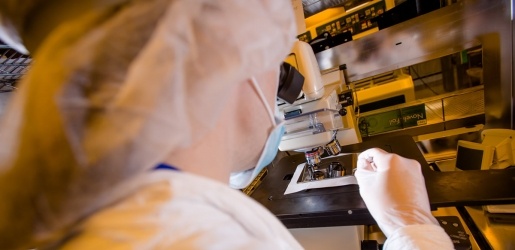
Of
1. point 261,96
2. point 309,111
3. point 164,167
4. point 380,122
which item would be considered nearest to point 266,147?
point 261,96

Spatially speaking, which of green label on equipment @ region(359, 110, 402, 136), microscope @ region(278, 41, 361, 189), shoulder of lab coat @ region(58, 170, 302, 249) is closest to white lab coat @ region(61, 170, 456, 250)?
shoulder of lab coat @ region(58, 170, 302, 249)

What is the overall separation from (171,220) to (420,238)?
63 centimetres

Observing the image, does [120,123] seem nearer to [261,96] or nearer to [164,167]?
[164,167]

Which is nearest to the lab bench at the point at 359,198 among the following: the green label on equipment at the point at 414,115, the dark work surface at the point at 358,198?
the dark work surface at the point at 358,198

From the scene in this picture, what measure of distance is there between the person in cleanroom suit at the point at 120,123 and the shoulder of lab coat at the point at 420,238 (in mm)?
488

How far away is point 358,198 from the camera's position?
829 millimetres

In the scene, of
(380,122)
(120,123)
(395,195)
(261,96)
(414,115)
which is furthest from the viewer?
(380,122)

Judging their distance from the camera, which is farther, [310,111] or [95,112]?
[310,111]

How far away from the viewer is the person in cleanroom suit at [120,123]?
0.24 metres

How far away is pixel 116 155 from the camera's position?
24cm

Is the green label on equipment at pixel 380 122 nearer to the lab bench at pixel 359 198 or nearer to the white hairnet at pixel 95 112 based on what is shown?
the lab bench at pixel 359 198

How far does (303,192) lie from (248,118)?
67 cm

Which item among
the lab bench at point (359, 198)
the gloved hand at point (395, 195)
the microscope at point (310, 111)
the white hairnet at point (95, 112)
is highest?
the white hairnet at point (95, 112)

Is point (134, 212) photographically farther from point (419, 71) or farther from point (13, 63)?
point (419, 71)
